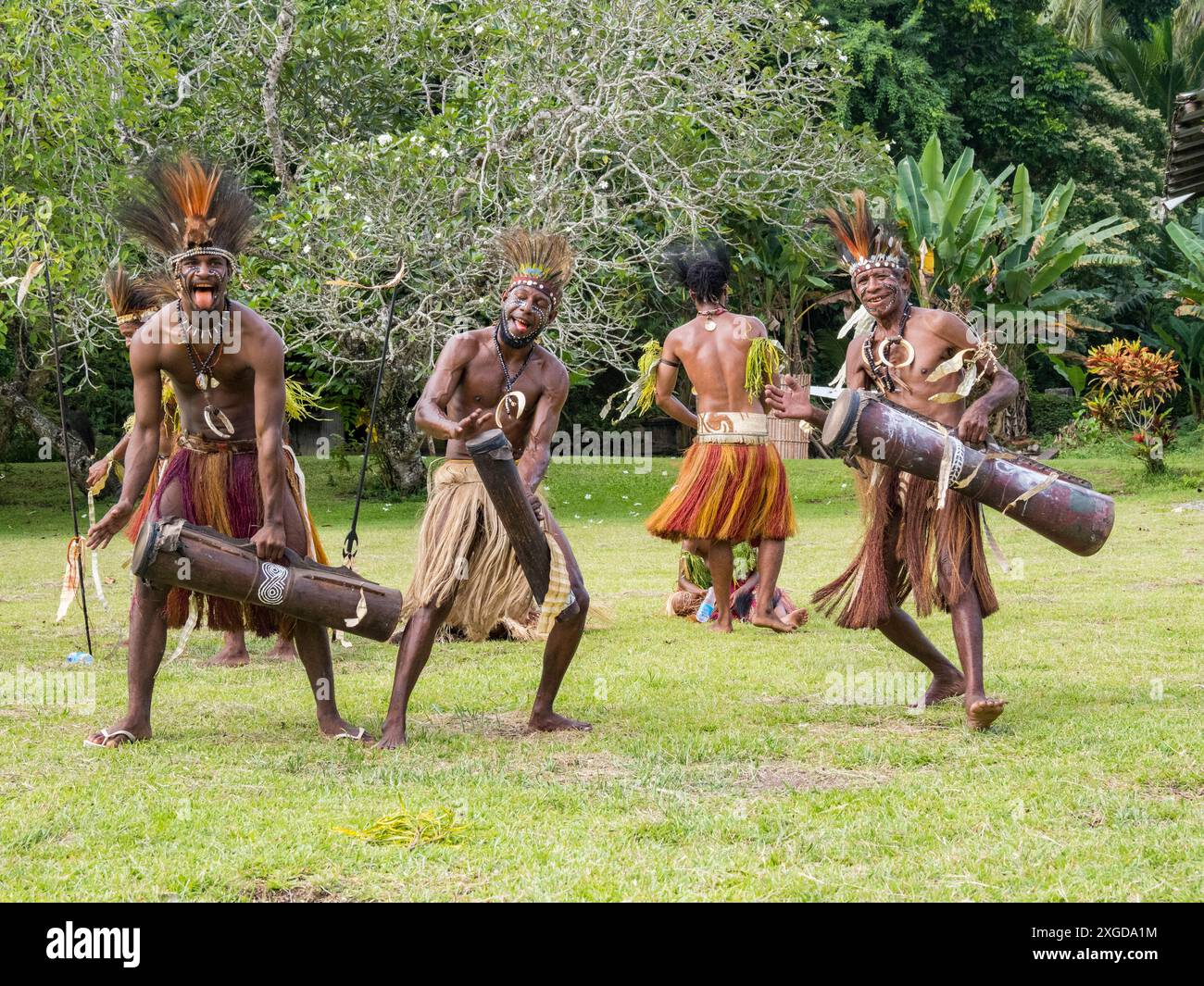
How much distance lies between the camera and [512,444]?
5449mm

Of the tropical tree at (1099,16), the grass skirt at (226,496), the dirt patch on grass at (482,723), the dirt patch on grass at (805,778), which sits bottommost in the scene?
the dirt patch on grass at (482,723)

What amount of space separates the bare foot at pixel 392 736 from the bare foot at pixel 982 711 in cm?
198

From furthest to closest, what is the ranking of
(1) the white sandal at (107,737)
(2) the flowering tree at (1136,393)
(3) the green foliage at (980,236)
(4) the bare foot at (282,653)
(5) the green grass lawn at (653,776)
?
(3) the green foliage at (980,236) → (2) the flowering tree at (1136,393) → (4) the bare foot at (282,653) → (1) the white sandal at (107,737) → (5) the green grass lawn at (653,776)

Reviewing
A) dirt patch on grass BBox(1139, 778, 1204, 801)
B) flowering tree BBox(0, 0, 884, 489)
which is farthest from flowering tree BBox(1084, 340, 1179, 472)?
dirt patch on grass BBox(1139, 778, 1204, 801)

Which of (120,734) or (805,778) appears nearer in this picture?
(805,778)

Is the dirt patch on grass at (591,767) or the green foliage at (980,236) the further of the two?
the green foliage at (980,236)

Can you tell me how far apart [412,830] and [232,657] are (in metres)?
3.25

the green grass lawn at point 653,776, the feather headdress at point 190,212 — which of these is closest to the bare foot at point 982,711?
the green grass lawn at point 653,776

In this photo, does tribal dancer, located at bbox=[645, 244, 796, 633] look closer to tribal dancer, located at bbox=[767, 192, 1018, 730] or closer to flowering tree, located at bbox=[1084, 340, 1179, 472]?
tribal dancer, located at bbox=[767, 192, 1018, 730]

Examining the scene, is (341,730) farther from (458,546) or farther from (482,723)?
(458,546)

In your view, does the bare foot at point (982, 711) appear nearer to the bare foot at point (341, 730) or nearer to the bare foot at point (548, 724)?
the bare foot at point (548, 724)

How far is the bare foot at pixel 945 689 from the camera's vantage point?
5.67 m

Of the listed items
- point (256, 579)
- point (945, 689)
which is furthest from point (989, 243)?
point (256, 579)

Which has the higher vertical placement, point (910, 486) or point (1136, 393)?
point (910, 486)
